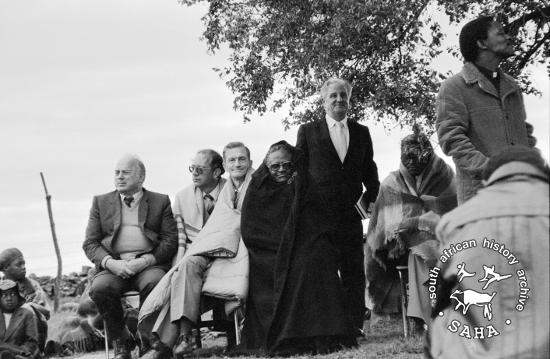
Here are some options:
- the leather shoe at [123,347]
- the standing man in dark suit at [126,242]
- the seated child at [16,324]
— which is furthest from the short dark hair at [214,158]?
the seated child at [16,324]

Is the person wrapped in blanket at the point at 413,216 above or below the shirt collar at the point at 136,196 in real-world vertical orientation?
below

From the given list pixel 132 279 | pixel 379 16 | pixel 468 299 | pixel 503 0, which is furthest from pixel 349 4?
pixel 468 299

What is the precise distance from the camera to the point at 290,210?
9250 mm

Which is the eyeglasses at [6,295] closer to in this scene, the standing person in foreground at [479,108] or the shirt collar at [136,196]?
the shirt collar at [136,196]

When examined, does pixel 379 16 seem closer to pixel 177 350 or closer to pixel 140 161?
pixel 140 161

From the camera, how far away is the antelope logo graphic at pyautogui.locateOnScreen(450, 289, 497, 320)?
15.3 feet

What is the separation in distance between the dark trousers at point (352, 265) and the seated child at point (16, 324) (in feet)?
11.7

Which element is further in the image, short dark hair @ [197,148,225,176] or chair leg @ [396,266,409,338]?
short dark hair @ [197,148,225,176]

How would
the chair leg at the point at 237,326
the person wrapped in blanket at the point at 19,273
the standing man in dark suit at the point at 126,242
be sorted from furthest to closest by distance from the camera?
the person wrapped in blanket at the point at 19,273
the standing man in dark suit at the point at 126,242
the chair leg at the point at 237,326

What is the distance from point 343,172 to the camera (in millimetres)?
9602

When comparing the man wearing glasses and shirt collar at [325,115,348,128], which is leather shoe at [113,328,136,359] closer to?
the man wearing glasses

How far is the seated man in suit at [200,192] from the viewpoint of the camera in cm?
1037

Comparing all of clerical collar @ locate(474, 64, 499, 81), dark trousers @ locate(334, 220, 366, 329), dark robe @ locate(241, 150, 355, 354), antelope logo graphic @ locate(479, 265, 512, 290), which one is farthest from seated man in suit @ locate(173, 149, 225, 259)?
antelope logo graphic @ locate(479, 265, 512, 290)

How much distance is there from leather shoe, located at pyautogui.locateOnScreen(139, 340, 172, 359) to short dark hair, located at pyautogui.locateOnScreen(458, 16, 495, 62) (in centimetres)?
388
